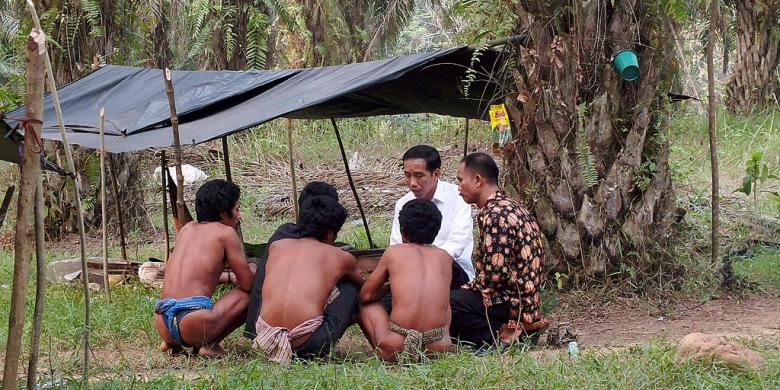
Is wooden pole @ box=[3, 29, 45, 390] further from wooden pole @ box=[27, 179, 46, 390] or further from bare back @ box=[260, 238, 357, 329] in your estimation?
bare back @ box=[260, 238, 357, 329]

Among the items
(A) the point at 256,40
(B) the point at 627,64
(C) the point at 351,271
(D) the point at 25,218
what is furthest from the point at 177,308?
(A) the point at 256,40

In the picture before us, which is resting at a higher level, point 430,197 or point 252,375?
point 430,197

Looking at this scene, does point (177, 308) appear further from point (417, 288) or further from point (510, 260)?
point (510, 260)

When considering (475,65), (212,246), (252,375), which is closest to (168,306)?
(212,246)

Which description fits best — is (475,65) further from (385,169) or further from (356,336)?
(385,169)

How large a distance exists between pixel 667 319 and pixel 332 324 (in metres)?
2.49

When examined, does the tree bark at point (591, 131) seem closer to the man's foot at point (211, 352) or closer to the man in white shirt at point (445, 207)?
the man in white shirt at point (445, 207)

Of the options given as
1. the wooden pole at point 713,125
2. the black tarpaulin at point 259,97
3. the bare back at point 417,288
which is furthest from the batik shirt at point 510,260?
the wooden pole at point 713,125

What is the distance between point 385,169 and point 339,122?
9.37 feet

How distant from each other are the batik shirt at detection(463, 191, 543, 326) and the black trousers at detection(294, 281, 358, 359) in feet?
2.40

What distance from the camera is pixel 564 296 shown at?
6.53 meters

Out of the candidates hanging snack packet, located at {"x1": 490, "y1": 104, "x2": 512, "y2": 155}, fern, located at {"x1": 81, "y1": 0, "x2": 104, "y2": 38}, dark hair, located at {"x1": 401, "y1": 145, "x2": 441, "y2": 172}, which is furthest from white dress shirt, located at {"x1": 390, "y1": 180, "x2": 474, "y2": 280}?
fern, located at {"x1": 81, "y1": 0, "x2": 104, "y2": 38}

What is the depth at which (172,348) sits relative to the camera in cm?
530

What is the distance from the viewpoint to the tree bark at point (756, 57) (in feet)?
44.8
